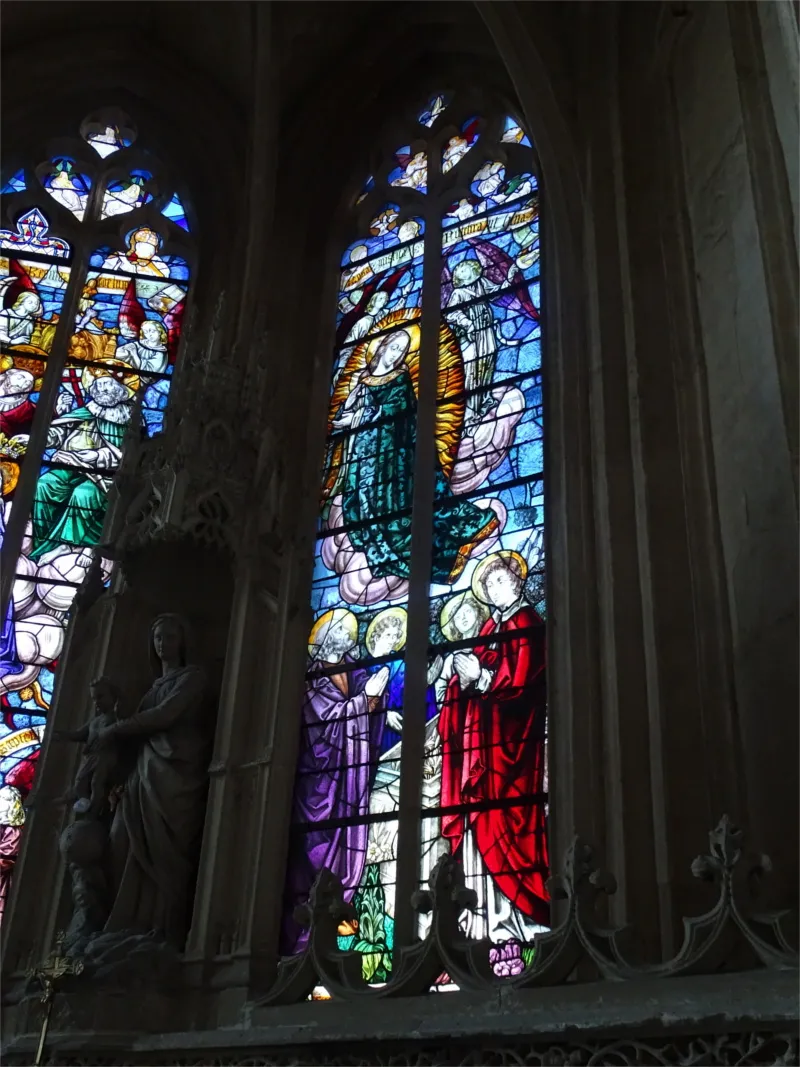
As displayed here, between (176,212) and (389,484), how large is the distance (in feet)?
12.8

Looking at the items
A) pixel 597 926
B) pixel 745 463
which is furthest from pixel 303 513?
pixel 597 926

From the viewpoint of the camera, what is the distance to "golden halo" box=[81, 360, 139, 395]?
861cm

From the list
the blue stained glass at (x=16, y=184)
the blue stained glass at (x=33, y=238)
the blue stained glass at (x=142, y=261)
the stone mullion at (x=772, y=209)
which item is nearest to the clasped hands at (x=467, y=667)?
the stone mullion at (x=772, y=209)

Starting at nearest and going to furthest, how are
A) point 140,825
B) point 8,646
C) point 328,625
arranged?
1. point 140,825
2. point 328,625
3. point 8,646

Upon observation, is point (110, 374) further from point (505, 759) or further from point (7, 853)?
point (505, 759)

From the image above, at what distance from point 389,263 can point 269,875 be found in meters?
4.93

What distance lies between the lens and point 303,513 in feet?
23.9

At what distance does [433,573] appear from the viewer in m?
6.79

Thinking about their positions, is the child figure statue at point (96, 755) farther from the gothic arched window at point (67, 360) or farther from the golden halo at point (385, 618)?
the golden halo at point (385, 618)

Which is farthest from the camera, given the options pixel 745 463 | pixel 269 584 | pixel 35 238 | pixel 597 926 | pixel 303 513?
pixel 35 238

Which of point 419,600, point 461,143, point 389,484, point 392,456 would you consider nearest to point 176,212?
point 461,143

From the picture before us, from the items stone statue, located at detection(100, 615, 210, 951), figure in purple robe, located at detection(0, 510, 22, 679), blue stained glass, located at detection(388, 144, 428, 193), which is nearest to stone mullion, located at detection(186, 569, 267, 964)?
stone statue, located at detection(100, 615, 210, 951)

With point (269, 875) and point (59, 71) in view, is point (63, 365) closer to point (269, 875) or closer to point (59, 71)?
point (59, 71)

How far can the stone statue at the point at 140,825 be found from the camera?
18.0 ft
